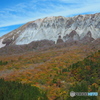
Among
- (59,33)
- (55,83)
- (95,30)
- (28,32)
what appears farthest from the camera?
(28,32)

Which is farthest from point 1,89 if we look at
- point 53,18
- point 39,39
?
point 53,18

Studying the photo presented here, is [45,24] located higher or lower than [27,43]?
higher

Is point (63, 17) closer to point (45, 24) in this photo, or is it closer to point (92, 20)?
point (45, 24)

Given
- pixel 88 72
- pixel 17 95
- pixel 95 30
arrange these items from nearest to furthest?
pixel 17 95, pixel 88 72, pixel 95 30

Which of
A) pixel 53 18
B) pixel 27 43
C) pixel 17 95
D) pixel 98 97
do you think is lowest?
pixel 98 97

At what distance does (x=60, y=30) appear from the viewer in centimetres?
11681

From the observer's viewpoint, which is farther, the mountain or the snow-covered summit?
the snow-covered summit

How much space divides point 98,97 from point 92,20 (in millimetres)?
106530

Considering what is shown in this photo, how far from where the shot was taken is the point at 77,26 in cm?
11475

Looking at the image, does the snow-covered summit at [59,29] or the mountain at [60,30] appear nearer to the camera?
the mountain at [60,30]

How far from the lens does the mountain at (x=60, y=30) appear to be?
348 feet

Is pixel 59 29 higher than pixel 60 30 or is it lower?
higher

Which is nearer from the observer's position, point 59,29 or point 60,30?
point 60,30

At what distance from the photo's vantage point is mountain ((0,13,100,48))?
106 meters
